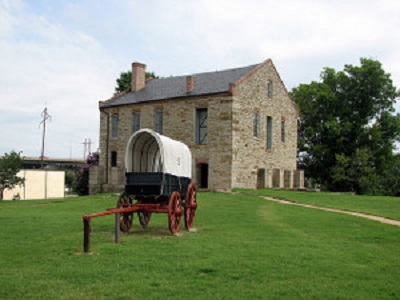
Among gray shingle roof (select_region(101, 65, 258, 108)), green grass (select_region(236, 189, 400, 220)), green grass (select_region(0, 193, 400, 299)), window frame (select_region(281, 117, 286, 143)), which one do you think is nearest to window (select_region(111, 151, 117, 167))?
gray shingle roof (select_region(101, 65, 258, 108))

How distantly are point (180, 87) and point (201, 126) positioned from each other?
4545 mm

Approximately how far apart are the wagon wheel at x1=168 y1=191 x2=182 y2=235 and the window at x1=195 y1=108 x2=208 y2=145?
64.6ft

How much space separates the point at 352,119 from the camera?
44062 mm

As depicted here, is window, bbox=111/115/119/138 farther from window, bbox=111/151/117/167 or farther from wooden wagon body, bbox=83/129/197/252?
wooden wagon body, bbox=83/129/197/252

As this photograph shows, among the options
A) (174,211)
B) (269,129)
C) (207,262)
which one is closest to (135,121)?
(269,129)

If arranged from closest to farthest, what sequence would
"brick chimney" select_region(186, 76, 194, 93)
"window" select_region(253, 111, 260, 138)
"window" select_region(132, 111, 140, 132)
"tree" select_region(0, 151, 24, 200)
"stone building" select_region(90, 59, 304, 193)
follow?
"stone building" select_region(90, 59, 304, 193) < "window" select_region(253, 111, 260, 138) < "brick chimney" select_region(186, 76, 194, 93) < "tree" select_region(0, 151, 24, 200) < "window" select_region(132, 111, 140, 132)

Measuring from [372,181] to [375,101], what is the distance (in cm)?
843

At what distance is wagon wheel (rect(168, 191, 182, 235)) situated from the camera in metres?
12.3

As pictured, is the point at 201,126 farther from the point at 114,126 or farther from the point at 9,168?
the point at 9,168

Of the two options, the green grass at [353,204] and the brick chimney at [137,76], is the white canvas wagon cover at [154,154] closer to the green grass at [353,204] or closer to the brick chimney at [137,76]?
the green grass at [353,204]

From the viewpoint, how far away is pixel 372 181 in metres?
39.7

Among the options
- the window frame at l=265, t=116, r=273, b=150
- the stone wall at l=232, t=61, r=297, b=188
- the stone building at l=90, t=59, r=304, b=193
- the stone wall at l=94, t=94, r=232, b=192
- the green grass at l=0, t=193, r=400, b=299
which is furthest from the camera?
the window frame at l=265, t=116, r=273, b=150

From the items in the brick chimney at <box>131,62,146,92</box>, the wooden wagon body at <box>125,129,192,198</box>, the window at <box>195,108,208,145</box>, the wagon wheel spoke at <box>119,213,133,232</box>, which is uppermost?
the brick chimney at <box>131,62,146,92</box>

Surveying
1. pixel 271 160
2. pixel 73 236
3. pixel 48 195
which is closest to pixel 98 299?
pixel 73 236
